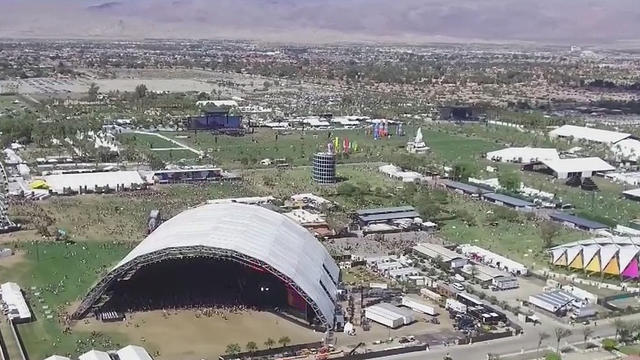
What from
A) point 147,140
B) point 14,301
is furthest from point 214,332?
point 147,140

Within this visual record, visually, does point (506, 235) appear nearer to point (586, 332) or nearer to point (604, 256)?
point (604, 256)

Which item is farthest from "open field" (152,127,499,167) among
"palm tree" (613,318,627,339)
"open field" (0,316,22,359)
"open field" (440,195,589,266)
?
"palm tree" (613,318,627,339)

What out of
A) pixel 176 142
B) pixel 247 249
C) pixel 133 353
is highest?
pixel 247 249

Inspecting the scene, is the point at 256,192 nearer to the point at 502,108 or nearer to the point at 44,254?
the point at 44,254

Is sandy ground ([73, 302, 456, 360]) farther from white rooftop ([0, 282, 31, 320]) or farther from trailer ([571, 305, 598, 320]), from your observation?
trailer ([571, 305, 598, 320])

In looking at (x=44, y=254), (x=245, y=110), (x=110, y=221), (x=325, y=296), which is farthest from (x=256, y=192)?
(x=245, y=110)

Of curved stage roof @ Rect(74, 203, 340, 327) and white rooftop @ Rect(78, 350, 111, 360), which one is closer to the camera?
white rooftop @ Rect(78, 350, 111, 360)
